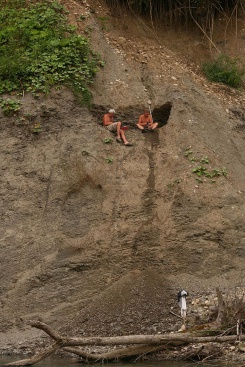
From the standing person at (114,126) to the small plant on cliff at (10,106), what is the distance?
203cm

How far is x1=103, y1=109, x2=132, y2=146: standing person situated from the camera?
65.6 ft

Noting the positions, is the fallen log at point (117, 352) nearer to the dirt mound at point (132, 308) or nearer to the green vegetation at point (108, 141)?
the dirt mound at point (132, 308)

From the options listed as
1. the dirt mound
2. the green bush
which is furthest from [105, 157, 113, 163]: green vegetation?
the green bush

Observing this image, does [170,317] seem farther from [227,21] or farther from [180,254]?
A: [227,21]

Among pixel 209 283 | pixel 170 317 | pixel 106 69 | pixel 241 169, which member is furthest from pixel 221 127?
pixel 170 317

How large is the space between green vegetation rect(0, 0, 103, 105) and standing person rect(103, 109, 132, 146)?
59cm

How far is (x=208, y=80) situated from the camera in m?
22.5

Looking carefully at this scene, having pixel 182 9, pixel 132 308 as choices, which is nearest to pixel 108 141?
pixel 132 308

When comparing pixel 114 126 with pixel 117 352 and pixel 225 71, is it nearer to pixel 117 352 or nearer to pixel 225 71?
pixel 225 71

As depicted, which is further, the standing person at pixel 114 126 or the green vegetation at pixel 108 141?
the standing person at pixel 114 126

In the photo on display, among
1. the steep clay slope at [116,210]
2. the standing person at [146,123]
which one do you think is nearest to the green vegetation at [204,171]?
the steep clay slope at [116,210]

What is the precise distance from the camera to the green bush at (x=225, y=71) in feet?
74.2

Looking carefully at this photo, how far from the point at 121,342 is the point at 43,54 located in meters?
8.53

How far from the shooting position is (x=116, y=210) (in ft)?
62.6
